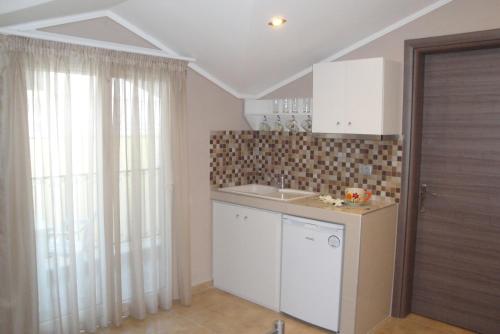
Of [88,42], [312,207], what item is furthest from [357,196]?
[88,42]

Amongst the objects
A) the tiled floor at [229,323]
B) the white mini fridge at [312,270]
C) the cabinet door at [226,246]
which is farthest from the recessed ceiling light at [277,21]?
the tiled floor at [229,323]

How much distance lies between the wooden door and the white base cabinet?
1.16 metres

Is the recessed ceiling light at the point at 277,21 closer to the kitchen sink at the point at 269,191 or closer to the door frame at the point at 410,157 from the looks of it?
the door frame at the point at 410,157

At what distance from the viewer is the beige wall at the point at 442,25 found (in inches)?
111

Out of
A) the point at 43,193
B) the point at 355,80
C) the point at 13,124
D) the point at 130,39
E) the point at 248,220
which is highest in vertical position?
the point at 130,39

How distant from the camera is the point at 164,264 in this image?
137 inches

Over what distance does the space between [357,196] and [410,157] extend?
0.49m

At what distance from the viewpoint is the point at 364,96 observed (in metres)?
3.08

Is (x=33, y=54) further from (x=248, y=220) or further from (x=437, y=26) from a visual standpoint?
(x=437, y=26)

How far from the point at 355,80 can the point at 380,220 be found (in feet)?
3.41

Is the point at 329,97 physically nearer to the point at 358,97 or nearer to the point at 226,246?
the point at 358,97

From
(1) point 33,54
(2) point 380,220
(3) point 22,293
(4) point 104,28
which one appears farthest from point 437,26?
(3) point 22,293

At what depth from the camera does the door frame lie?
3086 mm

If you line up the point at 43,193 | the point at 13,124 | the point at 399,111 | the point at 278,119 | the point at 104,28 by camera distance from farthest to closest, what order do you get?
the point at 278,119 → the point at 399,111 → the point at 104,28 → the point at 43,193 → the point at 13,124
